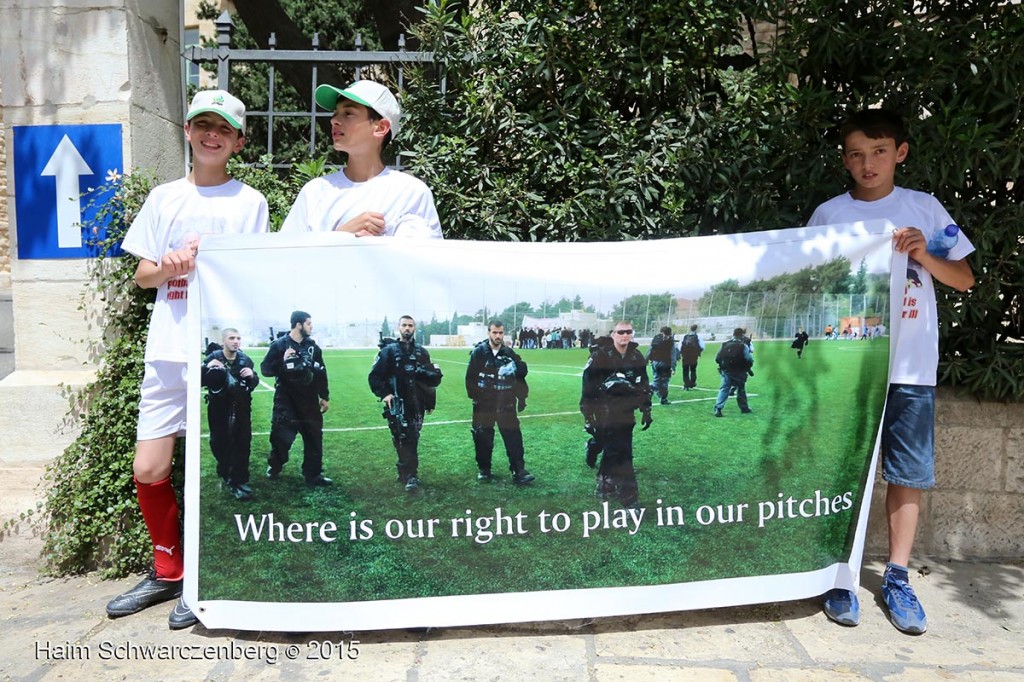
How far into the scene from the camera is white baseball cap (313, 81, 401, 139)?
3111mm

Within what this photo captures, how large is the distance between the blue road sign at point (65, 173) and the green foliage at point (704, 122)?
1433 mm

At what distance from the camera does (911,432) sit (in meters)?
3.32

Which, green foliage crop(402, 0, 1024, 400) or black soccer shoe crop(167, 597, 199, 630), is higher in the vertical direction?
green foliage crop(402, 0, 1024, 400)

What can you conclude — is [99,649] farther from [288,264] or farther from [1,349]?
[1,349]

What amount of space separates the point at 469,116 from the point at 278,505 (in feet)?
6.93

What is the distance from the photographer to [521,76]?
412 cm

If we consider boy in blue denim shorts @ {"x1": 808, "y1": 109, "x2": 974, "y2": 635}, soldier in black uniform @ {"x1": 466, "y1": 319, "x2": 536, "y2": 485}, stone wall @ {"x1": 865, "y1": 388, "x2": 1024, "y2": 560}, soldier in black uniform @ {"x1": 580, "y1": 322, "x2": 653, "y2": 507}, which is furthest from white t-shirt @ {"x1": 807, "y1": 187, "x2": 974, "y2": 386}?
soldier in black uniform @ {"x1": 466, "y1": 319, "x2": 536, "y2": 485}

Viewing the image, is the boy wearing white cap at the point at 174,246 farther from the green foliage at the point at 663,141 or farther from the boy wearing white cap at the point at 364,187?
the green foliage at the point at 663,141

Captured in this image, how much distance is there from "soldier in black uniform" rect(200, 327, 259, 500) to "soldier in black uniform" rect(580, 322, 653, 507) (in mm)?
1207

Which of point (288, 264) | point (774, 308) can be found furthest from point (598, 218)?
point (288, 264)

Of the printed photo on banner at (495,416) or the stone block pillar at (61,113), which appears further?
the stone block pillar at (61,113)

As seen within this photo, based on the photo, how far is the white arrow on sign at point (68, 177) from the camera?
383cm

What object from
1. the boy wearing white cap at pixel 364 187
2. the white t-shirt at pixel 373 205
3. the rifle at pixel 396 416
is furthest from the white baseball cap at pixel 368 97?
the rifle at pixel 396 416

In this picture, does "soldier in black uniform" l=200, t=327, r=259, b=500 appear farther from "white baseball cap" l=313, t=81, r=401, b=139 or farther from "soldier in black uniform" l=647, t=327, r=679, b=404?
"soldier in black uniform" l=647, t=327, r=679, b=404
